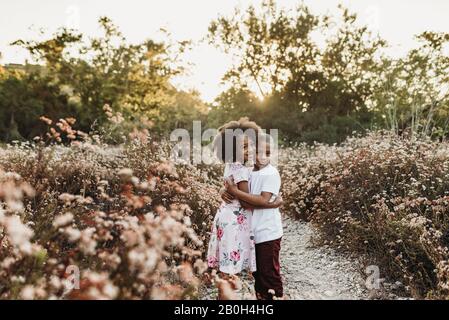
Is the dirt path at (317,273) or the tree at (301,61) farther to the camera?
the tree at (301,61)

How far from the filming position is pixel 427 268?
457 centimetres

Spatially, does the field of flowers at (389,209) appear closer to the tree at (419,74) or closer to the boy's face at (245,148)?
the boy's face at (245,148)

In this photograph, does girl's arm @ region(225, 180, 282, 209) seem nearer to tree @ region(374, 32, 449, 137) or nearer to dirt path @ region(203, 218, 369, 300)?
dirt path @ region(203, 218, 369, 300)

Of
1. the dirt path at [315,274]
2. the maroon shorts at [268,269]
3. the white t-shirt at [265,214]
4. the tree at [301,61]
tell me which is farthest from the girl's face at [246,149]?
the tree at [301,61]

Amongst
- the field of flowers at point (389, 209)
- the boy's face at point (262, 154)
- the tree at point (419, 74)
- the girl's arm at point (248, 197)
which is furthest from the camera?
the tree at point (419, 74)

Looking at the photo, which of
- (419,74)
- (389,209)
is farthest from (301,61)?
(389,209)

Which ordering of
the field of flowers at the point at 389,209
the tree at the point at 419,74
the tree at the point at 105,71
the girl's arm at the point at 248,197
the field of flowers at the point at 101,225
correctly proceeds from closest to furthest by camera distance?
the field of flowers at the point at 101,225, the girl's arm at the point at 248,197, the field of flowers at the point at 389,209, the tree at the point at 419,74, the tree at the point at 105,71

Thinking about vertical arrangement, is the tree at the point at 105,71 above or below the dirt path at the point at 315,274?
above

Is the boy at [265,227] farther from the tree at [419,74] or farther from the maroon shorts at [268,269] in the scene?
the tree at [419,74]

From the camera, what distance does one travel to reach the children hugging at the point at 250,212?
3631 mm

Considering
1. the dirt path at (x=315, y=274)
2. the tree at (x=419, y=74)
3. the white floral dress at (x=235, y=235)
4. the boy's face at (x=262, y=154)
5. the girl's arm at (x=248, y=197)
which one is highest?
the tree at (x=419, y=74)

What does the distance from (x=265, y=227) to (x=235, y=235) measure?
0.83 ft

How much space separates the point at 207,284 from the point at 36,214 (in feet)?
6.61

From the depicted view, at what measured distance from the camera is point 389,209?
5645 mm
